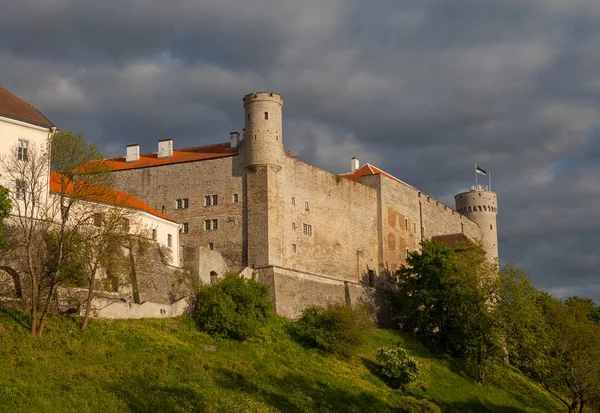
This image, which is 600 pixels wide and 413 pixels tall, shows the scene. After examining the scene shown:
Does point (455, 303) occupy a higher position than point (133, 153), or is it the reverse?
point (133, 153)

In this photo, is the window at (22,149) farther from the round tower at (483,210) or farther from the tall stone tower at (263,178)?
the round tower at (483,210)

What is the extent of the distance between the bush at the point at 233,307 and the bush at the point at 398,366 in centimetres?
734

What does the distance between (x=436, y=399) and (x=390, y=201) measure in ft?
76.5

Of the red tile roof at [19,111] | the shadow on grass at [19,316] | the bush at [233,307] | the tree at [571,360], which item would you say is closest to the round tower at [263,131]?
the bush at [233,307]

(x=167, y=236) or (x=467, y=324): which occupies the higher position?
(x=167, y=236)

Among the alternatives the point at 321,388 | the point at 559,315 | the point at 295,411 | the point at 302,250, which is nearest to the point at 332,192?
the point at 302,250

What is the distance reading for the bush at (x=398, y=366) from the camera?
5528 centimetres

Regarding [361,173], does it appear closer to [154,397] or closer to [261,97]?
[261,97]

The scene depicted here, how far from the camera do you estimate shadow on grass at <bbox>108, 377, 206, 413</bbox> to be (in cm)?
3900

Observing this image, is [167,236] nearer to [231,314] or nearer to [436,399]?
[231,314]

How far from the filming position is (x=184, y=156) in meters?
65.8

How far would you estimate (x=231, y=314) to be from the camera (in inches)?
2036

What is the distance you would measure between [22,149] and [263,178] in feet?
57.0

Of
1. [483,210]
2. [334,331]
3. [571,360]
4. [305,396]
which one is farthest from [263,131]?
[483,210]
